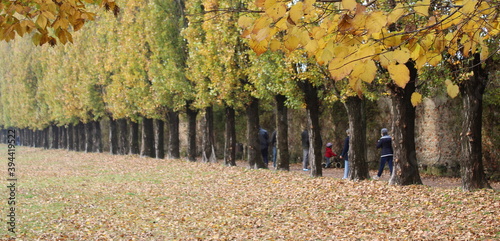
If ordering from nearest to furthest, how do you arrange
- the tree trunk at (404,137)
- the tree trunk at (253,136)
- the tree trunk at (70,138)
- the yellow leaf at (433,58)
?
the yellow leaf at (433,58), the tree trunk at (404,137), the tree trunk at (253,136), the tree trunk at (70,138)

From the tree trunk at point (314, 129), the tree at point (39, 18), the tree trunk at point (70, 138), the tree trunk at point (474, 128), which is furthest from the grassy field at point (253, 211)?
the tree trunk at point (70, 138)

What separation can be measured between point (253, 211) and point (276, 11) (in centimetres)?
1003

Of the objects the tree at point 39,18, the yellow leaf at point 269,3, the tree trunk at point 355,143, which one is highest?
the tree at point 39,18

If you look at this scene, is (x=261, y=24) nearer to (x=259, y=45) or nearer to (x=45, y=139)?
(x=259, y=45)

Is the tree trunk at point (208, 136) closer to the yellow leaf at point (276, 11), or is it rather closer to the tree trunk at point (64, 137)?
the yellow leaf at point (276, 11)

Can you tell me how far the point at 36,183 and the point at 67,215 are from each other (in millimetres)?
9441

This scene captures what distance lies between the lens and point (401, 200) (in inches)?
526

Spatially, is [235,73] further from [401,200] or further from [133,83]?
[133,83]

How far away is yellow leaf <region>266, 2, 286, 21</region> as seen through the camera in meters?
3.70

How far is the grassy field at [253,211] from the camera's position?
10.3 meters

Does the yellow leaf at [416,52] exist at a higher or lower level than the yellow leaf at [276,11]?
lower

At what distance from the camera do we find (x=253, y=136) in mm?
24094

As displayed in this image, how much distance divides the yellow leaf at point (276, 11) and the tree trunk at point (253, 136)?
66.0 feet

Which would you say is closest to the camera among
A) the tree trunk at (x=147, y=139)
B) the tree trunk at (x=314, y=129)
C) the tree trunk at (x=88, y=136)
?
the tree trunk at (x=314, y=129)
